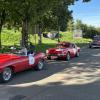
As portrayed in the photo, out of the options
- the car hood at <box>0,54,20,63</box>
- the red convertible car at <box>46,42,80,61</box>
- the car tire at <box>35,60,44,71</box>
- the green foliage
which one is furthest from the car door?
the green foliage

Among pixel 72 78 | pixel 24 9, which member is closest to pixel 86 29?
pixel 24 9

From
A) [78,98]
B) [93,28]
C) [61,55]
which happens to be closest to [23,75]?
[78,98]

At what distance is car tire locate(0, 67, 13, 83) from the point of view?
12633mm

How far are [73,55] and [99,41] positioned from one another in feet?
51.9

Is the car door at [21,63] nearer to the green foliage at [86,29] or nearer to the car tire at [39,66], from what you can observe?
the car tire at [39,66]

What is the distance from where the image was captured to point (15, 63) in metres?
13.5

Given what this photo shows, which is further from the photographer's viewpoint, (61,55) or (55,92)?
(61,55)

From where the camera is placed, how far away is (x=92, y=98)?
9844 millimetres

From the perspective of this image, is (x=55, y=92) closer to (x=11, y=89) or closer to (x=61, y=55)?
(x=11, y=89)

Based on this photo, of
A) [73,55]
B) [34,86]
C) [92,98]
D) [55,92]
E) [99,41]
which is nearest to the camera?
[92,98]

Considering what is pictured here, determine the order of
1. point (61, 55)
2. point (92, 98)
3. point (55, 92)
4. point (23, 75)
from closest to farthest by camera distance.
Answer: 1. point (92, 98)
2. point (55, 92)
3. point (23, 75)
4. point (61, 55)

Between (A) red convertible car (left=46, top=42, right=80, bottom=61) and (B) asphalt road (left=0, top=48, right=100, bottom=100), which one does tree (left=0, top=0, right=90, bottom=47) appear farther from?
(B) asphalt road (left=0, top=48, right=100, bottom=100)

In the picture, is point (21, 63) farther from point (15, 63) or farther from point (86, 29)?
point (86, 29)

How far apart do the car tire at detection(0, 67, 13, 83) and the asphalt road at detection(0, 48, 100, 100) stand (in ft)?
0.69
